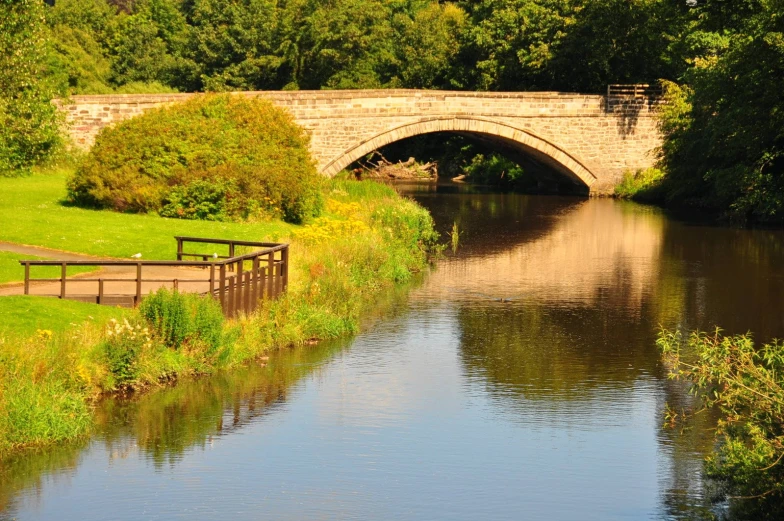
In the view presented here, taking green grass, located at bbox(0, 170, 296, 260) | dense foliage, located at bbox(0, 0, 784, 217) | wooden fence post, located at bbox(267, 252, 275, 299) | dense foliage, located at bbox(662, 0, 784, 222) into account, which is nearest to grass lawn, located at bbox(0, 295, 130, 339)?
wooden fence post, located at bbox(267, 252, 275, 299)

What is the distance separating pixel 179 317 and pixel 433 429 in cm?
426

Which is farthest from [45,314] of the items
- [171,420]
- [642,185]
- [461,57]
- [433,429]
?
[461,57]

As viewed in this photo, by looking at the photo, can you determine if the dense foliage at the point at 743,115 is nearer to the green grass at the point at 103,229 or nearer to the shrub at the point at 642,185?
the shrub at the point at 642,185

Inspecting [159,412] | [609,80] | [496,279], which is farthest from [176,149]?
[609,80]

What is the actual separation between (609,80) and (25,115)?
1429 inches

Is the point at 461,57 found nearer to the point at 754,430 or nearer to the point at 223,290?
the point at 223,290

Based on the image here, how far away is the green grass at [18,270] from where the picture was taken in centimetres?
2292

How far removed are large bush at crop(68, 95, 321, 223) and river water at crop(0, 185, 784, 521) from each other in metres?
6.00

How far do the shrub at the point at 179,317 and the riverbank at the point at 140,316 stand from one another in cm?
12

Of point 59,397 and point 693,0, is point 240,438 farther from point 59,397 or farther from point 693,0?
point 693,0

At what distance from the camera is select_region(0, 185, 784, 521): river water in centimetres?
1464

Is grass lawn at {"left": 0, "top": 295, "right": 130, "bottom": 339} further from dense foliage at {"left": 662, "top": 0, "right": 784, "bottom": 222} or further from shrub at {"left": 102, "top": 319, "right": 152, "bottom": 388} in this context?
dense foliage at {"left": 662, "top": 0, "right": 784, "bottom": 222}

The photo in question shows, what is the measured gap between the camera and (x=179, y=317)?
62.2 ft

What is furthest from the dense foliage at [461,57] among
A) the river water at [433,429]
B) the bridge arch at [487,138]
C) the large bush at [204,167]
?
the river water at [433,429]
